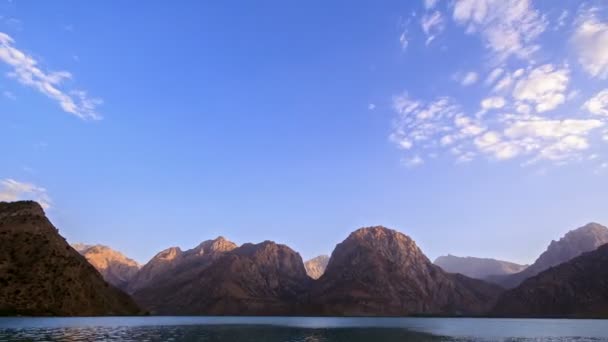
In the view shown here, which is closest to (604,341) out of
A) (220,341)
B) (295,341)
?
(295,341)

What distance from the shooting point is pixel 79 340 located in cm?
10512

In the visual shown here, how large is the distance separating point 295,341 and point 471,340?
50.3 meters

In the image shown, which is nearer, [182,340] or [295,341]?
[182,340]

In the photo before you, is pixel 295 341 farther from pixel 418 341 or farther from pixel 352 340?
pixel 418 341

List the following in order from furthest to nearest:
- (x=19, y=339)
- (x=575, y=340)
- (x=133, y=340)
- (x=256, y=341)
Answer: (x=575, y=340) → (x=256, y=341) → (x=133, y=340) → (x=19, y=339)

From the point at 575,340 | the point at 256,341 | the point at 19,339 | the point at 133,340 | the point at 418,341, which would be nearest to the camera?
the point at 19,339

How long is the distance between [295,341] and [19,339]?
59535 millimetres

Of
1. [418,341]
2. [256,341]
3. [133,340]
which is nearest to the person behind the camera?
[133,340]

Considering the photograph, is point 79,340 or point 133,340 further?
point 133,340

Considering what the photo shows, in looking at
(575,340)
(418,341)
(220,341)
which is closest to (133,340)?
(220,341)

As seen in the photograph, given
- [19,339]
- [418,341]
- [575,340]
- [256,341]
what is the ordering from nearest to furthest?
[19,339], [256,341], [418,341], [575,340]

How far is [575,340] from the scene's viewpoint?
143 meters

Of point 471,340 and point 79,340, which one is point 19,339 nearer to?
point 79,340

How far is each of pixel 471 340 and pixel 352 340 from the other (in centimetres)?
3252
